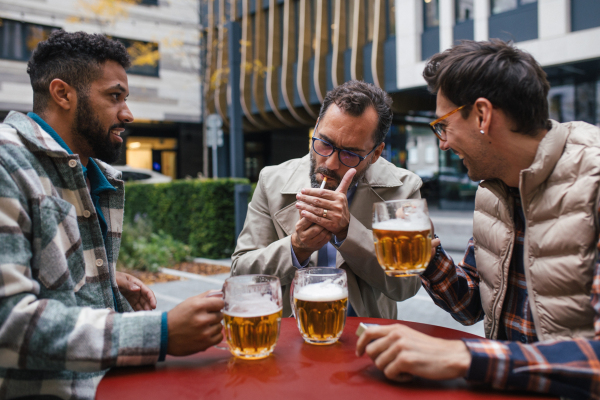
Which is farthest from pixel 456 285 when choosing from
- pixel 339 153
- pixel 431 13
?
pixel 431 13

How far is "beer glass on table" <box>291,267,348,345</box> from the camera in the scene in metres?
1.49

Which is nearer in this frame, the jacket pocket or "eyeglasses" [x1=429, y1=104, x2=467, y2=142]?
the jacket pocket

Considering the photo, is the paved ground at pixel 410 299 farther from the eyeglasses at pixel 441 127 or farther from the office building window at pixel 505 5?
the office building window at pixel 505 5

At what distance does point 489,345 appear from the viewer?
3.97 ft

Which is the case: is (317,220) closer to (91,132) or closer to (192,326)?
(192,326)

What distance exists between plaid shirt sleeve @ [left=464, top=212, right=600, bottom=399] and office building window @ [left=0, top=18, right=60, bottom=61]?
1841 cm

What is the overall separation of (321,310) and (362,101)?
1.26 metres

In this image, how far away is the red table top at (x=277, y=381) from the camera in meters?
1.18

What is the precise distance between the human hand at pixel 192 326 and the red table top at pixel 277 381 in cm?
8

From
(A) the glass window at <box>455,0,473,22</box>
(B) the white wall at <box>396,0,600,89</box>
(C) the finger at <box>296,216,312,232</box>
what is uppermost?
(A) the glass window at <box>455,0,473,22</box>

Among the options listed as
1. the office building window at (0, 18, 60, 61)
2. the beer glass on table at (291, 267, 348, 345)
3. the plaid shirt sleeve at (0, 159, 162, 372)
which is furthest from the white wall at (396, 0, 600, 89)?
the office building window at (0, 18, 60, 61)

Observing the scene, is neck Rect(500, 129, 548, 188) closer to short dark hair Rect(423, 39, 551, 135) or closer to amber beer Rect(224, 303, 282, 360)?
short dark hair Rect(423, 39, 551, 135)

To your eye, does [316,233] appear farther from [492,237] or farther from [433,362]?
[433,362]

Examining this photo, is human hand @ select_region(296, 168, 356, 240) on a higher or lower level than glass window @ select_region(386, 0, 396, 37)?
lower
